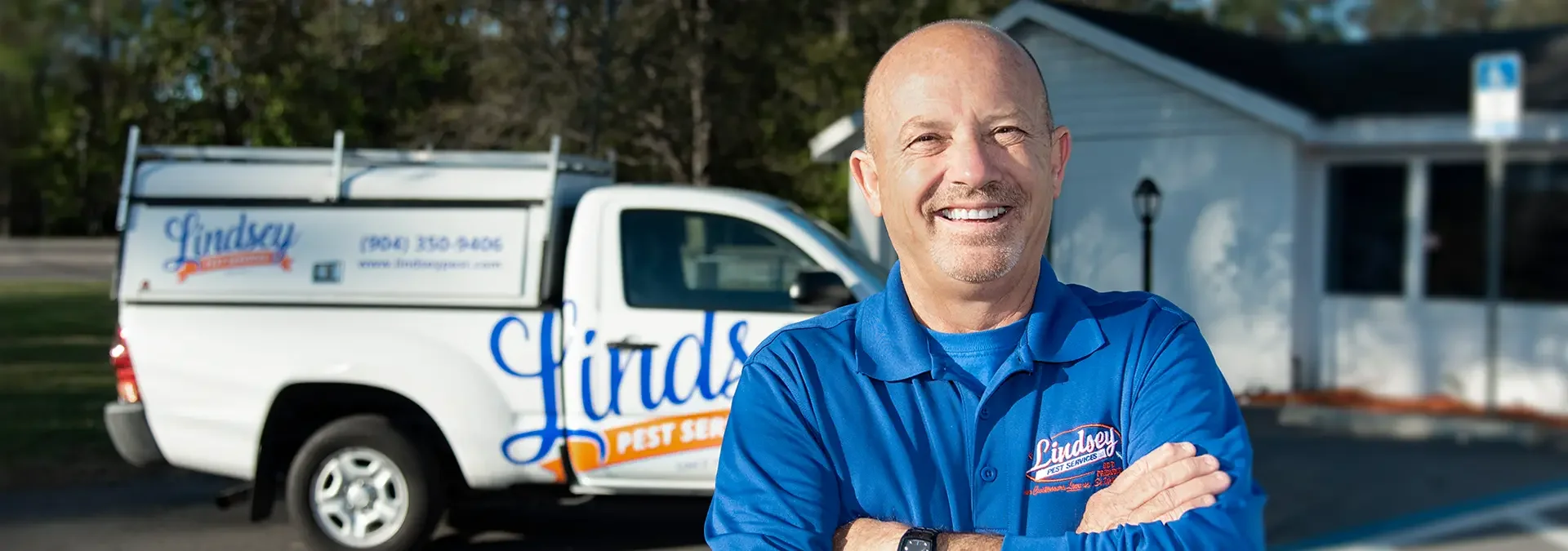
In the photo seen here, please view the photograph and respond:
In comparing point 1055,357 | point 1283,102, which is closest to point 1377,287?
point 1283,102

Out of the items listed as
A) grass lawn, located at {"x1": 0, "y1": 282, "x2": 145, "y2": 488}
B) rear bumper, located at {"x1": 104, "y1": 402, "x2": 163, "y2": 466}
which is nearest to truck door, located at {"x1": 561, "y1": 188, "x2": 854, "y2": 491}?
rear bumper, located at {"x1": 104, "y1": 402, "x2": 163, "y2": 466}

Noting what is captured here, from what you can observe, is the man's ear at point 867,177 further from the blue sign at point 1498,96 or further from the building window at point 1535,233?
the building window at point 1535,233

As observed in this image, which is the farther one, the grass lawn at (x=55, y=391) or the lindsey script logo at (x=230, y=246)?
the grass lawn at (x=55, y=391)

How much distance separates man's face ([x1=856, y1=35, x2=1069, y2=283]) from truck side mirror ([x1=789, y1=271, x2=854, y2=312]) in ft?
13.2

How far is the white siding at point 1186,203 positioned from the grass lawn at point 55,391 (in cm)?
916

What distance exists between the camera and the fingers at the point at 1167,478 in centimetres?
196

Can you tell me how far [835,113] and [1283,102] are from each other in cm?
1115

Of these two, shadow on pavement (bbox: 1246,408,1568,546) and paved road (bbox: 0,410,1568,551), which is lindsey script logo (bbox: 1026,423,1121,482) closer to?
paved road (bbox: 0,410,1568,551)

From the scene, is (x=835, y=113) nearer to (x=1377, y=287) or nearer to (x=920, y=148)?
(x=1377, y=287)

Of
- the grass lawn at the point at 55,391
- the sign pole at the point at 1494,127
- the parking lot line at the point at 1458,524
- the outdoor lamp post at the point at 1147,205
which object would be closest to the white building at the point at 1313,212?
the sign pole at the point at 1494,127

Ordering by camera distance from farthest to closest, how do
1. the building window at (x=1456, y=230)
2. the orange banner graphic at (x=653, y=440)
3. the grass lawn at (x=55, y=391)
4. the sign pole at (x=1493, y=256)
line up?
the building window at (x=1456, y=230) → the sign pole at (x=1493, y=256) → the grass lawn at (x=55, y=391) → the orange banner graphic at (x=653, y=440)

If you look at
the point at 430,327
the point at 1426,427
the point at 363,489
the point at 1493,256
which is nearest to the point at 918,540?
the point at 430,327

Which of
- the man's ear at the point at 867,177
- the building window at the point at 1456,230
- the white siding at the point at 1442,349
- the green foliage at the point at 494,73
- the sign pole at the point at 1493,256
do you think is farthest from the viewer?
the green foliage at the point at 494,73

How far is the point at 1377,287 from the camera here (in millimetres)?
13648
